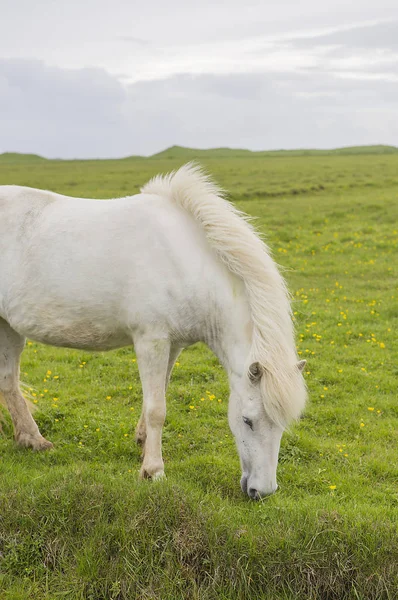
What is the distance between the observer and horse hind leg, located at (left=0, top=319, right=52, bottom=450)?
601 centimetres

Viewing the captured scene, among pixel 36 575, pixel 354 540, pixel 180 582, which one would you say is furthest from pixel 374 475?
pixel 36 575

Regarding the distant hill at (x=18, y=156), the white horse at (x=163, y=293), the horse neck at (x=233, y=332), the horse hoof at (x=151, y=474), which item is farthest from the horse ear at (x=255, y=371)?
the distant hill at (x=18, y=156)

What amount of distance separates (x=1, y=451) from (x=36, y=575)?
1908 millimetres

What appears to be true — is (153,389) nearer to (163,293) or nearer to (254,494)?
(163,293)

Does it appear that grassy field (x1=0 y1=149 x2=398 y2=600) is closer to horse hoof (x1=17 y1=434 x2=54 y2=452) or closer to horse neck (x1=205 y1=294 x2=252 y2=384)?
horse hoof (x1=17 y1=434 x2=54 y2=452)

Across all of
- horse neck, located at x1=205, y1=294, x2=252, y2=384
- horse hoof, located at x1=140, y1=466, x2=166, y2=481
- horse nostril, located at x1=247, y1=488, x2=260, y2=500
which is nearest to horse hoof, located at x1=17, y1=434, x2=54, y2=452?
horse hoof, located at x1=140, y1=466, x2=166, y2=481

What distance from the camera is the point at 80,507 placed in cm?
461

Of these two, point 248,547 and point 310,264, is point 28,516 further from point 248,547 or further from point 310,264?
point 310,264

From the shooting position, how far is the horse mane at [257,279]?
4506mm

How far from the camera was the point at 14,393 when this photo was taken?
6078mm

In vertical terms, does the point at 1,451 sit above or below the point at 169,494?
below

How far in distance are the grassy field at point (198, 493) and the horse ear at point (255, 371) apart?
102cm

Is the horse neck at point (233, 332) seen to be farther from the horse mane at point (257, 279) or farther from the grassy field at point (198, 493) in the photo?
the grassy field at point (198, 493)

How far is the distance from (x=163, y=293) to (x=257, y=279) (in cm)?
79
